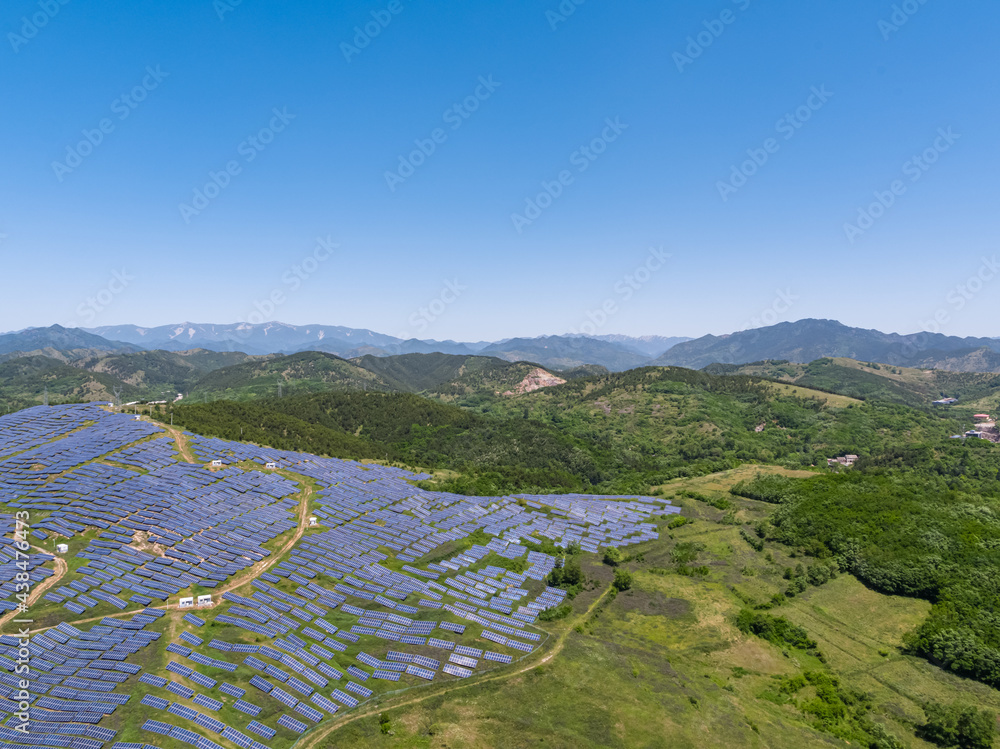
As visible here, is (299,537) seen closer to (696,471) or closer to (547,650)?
(547,650)

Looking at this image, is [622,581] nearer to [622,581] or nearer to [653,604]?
[622,581]

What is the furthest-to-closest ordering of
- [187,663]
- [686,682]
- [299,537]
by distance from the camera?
[299,537] → [686,682] → [187,663]

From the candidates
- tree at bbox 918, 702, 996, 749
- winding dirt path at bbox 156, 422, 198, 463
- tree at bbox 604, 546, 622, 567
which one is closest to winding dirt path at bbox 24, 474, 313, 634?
winding dirt path at bbox 156, 422, 198, 463

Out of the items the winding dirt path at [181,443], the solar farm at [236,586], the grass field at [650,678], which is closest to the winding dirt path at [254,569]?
the solar farm at [236,586]

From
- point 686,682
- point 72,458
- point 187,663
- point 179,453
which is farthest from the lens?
point 179,453

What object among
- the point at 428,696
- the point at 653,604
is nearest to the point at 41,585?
the point at 428,696

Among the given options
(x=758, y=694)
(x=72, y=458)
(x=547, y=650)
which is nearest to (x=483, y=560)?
(x=547, y=650)
